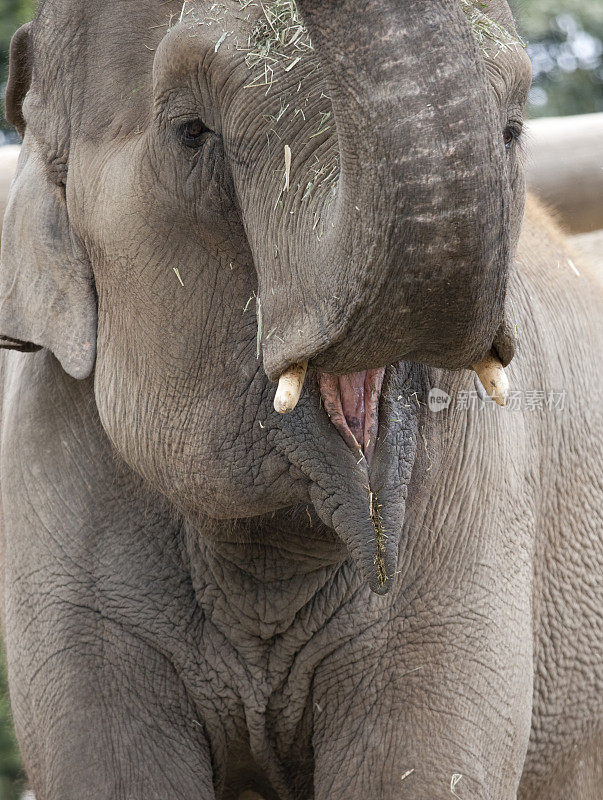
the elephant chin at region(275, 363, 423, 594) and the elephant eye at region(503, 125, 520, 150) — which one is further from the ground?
the elephant eye at region(503, 125, 520, 150)

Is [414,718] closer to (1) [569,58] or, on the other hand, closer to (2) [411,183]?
(2) [411,183]

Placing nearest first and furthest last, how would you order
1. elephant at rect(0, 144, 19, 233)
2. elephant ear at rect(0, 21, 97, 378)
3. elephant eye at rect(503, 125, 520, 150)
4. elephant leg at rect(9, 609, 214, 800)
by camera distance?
elephant eye at rect(503, 125, 520, 150), elephant ear at rect(0, 21, 97, 378), elephant leg at rect(9, 609, 214, 800), elephant at rect(0, 144, 19, 233)

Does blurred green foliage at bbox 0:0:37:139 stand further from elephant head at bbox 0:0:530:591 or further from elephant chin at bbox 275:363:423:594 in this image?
elephant chin at bbox 275:363:423:594

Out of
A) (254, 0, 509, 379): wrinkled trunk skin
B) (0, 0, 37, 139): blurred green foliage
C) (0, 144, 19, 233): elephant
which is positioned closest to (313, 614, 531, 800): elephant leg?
(254, 0, 509, 379): wrinkled trunk skin

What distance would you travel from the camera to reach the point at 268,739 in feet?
7.83

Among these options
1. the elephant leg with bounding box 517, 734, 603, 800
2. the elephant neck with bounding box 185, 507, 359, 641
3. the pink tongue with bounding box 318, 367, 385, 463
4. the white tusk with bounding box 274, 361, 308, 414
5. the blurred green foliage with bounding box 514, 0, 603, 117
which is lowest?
the blurred green foliage with bounding box 514, 0, 603, 117

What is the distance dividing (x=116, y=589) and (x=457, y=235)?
1170 mm

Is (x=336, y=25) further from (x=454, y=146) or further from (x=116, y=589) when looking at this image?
(x=116, y=589)

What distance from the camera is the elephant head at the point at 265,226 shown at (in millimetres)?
1416

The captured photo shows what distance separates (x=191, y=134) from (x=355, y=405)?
45 centimetres

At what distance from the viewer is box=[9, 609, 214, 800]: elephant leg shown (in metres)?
2.32

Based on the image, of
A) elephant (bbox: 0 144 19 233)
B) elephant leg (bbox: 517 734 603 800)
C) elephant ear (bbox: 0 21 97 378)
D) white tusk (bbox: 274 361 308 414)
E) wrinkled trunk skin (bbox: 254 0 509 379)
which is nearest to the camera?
wrinkled trunk skin (bbox: 254 0 509 379)

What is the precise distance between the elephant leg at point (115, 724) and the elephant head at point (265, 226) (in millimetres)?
405

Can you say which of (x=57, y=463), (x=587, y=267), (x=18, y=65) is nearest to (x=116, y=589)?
(x=57, y=463)
